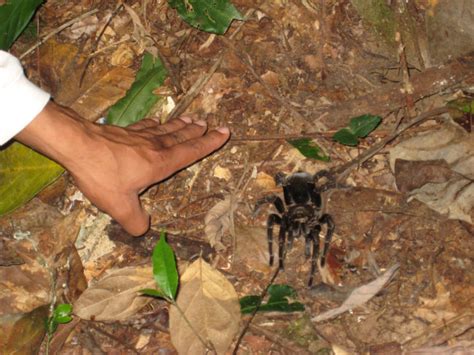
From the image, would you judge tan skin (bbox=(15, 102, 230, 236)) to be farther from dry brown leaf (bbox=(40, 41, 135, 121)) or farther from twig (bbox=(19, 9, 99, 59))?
twig (bbox=(19, 9, 99, 59))

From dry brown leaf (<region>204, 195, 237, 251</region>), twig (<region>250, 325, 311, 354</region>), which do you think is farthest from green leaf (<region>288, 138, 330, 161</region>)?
twig (<region>250, 325, 311, 354</region>)

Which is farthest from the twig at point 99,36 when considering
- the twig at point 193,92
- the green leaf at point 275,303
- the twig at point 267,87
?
the green leaf at point 275,303

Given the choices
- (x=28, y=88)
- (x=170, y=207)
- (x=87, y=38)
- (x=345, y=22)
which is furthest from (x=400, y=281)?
(x=87, y=38)

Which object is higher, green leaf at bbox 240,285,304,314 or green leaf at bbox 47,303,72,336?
green leaf at bbox 47,303,72,336

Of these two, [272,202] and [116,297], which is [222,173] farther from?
[116,297]

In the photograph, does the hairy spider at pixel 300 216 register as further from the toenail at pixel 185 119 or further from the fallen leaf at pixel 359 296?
the toenail at pixel 185 119

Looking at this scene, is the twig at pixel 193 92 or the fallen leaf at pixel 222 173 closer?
the fallen leaf at pixel 222 173

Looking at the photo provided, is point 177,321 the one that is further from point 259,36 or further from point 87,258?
point 259,36
